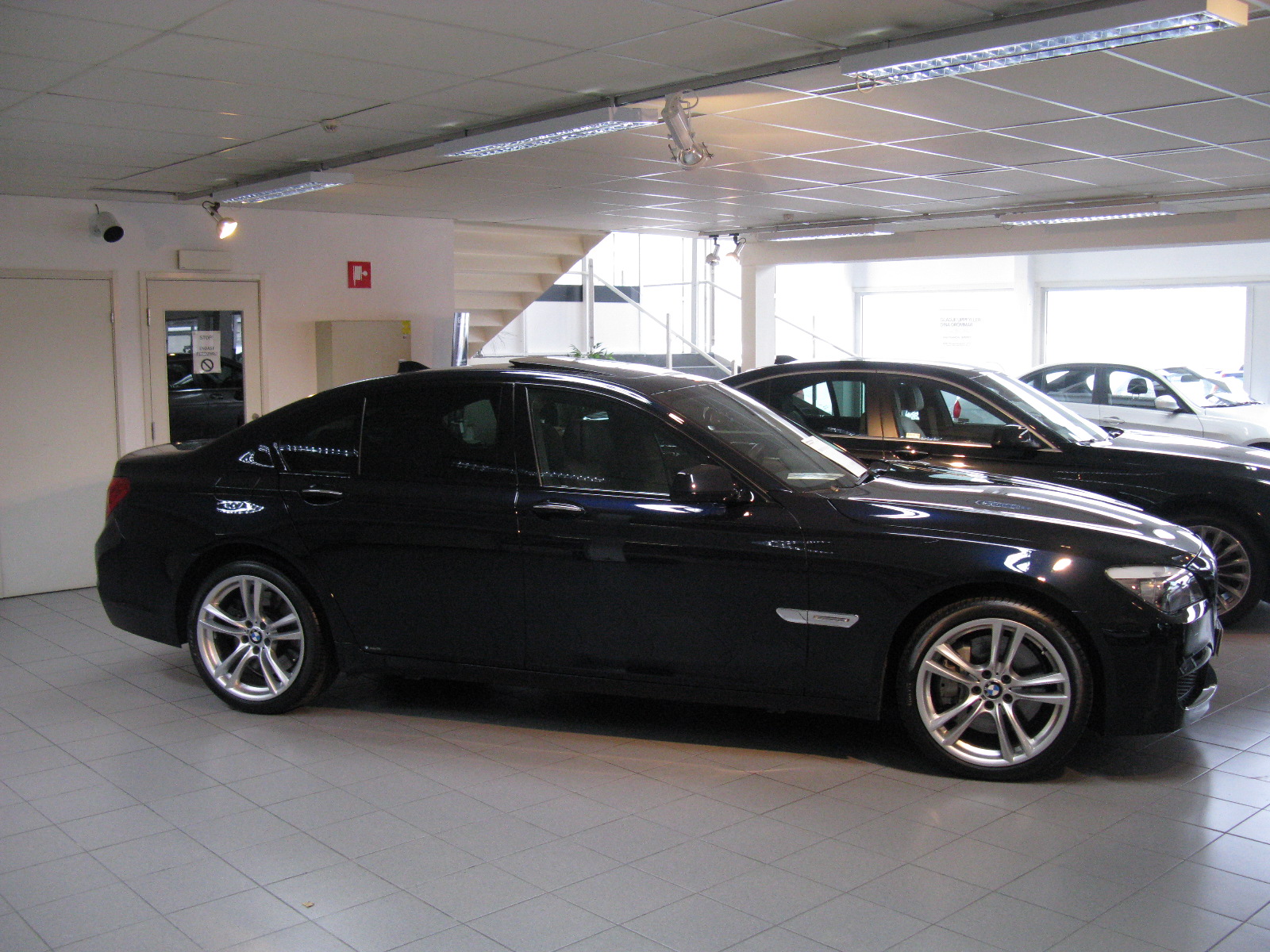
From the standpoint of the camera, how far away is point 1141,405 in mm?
→ 11742

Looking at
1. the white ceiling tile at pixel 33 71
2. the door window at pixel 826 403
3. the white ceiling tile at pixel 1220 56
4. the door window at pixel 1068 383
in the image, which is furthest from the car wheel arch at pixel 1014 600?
the door window at pixel 1068 383

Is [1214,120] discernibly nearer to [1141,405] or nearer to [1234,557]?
[1234,557]

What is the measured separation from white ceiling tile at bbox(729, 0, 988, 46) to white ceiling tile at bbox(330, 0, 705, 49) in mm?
311

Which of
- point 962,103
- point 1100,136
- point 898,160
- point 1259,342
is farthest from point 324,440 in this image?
point 1259,342

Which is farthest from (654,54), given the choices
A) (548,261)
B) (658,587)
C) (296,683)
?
(548,261)

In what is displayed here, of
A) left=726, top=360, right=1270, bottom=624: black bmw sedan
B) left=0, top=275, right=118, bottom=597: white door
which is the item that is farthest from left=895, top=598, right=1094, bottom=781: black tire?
left=0, top=275, right=118, bottom=597: white door

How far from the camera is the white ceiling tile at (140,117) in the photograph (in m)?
5.35

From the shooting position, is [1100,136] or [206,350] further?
[206,350]

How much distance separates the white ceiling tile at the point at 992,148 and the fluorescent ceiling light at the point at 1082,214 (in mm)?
2598

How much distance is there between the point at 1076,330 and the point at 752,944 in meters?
18.3

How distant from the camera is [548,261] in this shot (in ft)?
43.3

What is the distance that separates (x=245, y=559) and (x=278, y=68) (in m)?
2.11

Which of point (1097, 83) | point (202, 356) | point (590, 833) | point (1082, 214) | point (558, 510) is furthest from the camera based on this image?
point (1082, 214)

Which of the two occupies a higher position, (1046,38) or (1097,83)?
(1097,83)
